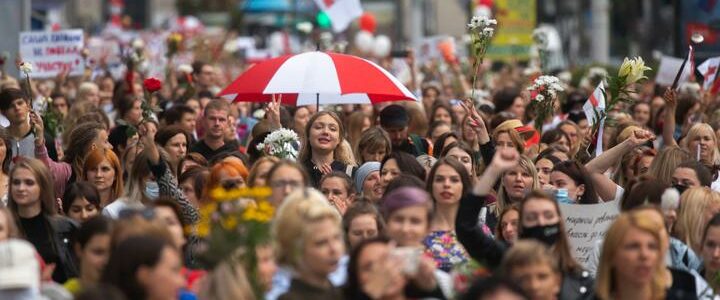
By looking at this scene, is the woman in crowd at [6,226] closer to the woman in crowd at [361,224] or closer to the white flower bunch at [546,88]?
the woman in crowd at [361,224]

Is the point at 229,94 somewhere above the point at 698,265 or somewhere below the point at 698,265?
above

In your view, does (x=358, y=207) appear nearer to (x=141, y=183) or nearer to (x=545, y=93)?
(x=141, y=183)

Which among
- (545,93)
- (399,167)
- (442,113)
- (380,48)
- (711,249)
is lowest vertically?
(711,249)

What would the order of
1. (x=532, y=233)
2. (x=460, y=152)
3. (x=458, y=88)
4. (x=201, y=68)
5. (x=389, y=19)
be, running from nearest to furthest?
(x=532, y=233), (x=460, y=152), (x=201, y=68), (x=458, y=88), (x=389, y=19)

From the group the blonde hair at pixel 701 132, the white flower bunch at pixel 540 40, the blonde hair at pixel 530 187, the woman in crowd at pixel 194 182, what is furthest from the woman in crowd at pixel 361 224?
the white flower bunch at pixel 540 40

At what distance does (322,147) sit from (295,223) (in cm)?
508

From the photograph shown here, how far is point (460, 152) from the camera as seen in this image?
12.4m

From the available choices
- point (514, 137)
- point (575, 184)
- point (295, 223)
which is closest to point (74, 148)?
point (514, 137)

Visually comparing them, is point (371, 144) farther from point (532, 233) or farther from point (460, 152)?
point (532, 233)

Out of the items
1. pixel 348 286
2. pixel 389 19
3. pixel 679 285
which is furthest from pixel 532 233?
pixel 389 19

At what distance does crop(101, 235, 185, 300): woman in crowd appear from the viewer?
7.63 m

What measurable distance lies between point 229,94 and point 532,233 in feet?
16.2

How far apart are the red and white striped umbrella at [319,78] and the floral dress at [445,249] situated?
3394mm

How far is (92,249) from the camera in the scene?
28.5ft
